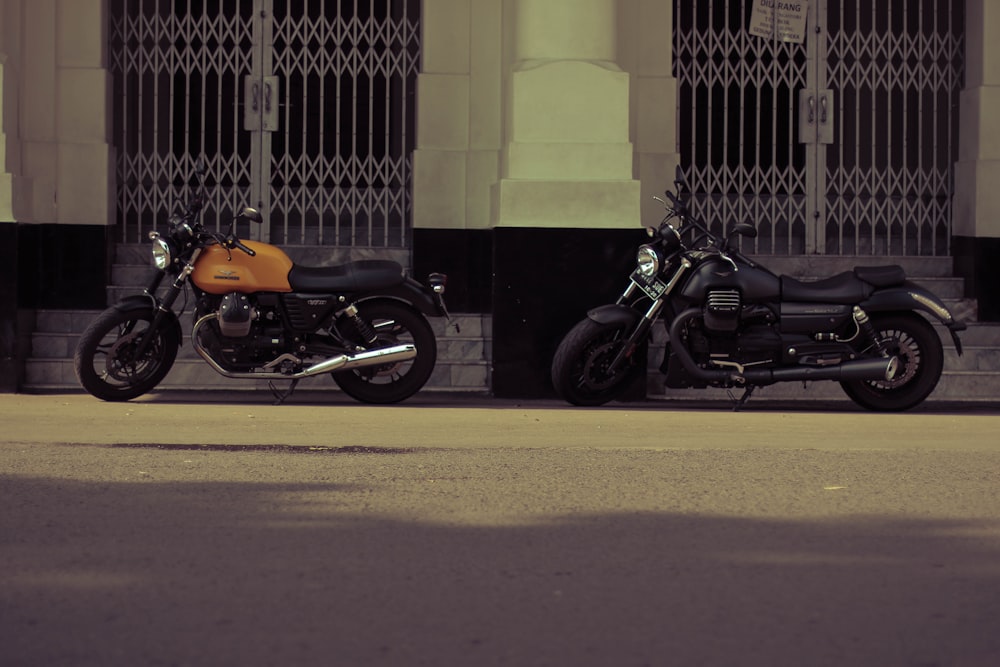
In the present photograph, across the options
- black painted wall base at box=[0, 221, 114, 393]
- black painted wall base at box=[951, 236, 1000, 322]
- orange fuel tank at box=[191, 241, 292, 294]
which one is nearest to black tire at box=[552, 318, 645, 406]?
orange fuel tank at box=[191, 241, 292, 294]

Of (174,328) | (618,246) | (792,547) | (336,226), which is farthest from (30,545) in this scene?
(336,226)

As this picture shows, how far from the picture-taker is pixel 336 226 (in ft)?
41.7

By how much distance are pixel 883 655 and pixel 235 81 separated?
9.82 meters

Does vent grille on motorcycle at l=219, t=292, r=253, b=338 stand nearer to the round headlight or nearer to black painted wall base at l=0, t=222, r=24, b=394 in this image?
the round headlight

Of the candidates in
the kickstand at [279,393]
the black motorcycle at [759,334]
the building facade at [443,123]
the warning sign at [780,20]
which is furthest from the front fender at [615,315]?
the warning sign at [780,20]

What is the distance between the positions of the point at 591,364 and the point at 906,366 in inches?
76.1

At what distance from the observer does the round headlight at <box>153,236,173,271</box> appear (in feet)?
34.5

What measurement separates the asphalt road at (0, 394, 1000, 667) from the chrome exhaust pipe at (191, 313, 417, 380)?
4.32ft

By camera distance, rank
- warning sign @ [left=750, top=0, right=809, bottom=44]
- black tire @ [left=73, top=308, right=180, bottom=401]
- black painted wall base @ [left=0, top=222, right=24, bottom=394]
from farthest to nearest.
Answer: warning sign @ [left=750, top=0, right=809, bottom=44], black painted wall base @ [left=0, top=222, right=24, bottom=394], black tire @ [left=73, top=308, right=180, bottom=401]

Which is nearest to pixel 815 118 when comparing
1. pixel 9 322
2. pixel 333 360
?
pixel 333 360

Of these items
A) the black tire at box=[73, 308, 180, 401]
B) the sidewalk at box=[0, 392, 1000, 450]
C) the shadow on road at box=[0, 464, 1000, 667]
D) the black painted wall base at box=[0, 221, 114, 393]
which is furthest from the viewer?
the black painted wall base at box=[0, 221, 114, 393]

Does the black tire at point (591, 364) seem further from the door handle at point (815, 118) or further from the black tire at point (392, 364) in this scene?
the door handle at point (815, 118)

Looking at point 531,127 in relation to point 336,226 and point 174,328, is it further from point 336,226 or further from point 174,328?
point 174,328

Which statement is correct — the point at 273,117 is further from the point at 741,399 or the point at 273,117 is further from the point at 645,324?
the point at 741,399
